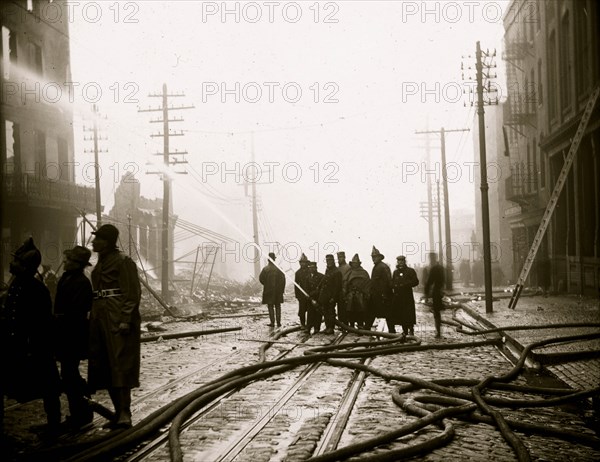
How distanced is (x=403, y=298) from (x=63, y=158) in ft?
71.5

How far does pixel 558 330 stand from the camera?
14.8 meters

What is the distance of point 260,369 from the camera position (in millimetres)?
10391

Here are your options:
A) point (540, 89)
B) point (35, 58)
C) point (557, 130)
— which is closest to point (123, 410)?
point (557, 130)

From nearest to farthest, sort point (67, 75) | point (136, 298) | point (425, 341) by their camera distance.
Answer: point (136, 298)
point (425, 341)
point (67, 75)

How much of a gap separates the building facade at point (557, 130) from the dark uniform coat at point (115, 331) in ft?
64.2

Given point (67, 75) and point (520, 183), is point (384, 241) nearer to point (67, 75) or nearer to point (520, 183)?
point (520, 183)

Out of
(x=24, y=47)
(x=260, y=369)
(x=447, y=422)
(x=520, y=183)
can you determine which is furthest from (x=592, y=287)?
(x=24, y=47)

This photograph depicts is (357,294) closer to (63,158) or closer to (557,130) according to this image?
(557,130)

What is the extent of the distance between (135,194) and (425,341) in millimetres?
41617

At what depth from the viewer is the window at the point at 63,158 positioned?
32.8 meters

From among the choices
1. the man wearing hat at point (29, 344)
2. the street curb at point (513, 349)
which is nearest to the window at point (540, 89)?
the street curb at point (513, 349)

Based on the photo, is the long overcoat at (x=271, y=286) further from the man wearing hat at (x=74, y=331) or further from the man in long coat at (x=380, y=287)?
the man wearing hat at (x=74, y=331)

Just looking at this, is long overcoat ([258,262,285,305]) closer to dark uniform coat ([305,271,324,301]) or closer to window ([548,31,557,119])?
dark uniform coat ([305,271,324,301])

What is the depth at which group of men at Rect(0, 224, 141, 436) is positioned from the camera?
702cm
